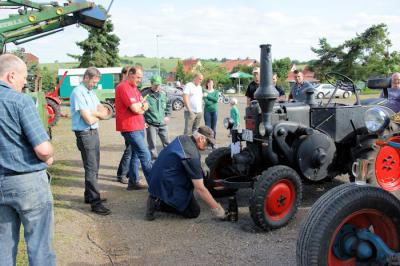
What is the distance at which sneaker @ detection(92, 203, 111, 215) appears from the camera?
16.0ft

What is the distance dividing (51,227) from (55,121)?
11857 millimetres

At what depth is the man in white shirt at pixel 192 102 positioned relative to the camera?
8.06m

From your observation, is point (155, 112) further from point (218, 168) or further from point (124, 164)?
point (218, 168)

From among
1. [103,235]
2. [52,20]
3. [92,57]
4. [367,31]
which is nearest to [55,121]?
[52,20]

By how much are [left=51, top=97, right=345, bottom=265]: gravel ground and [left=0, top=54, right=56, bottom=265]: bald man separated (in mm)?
942

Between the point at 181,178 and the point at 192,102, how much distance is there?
3.66 m

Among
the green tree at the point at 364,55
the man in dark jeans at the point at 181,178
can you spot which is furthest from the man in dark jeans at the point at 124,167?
the green tree at the point at 364,55

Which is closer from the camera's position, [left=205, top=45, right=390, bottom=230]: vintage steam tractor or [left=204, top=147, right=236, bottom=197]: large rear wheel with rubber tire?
[left=205, top=45, right=390, bottom=230]: vintage steam tractor

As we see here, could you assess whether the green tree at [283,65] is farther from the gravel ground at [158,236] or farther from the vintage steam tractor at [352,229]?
the vintage steam tractor at [352,229]

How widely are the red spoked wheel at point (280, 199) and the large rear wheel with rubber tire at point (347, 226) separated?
1.72 meters

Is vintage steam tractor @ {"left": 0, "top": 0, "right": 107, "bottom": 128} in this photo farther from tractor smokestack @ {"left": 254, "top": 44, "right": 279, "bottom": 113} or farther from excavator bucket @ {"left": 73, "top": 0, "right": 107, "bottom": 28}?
tractor smokestack @ {"left": 254, "top": 44, "right": 279, "bottom": 113}

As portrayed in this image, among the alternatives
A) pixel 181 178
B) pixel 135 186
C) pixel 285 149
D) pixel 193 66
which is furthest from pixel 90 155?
pixel 193 66

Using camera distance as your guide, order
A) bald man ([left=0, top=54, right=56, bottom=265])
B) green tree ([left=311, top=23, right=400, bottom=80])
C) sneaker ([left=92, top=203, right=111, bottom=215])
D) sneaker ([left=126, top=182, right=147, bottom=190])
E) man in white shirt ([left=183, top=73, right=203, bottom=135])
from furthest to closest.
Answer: green tree ([left=311, top=23, right=400, bottom=80]) < man in white shirt ([left=183, top=73, right=203, bottom=135]) < sneaker ([left=126, top=182, right=147, bottom=190]) < sneaker ([left=92, top=203, right=111, bottom=215]) < bald man ([left=0, top=54, right=56, bottom=265])

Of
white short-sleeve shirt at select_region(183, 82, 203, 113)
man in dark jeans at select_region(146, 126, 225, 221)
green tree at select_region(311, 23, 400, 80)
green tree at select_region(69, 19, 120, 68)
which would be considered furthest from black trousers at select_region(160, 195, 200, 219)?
green tree at select_region(311, 23, 400, 80)
